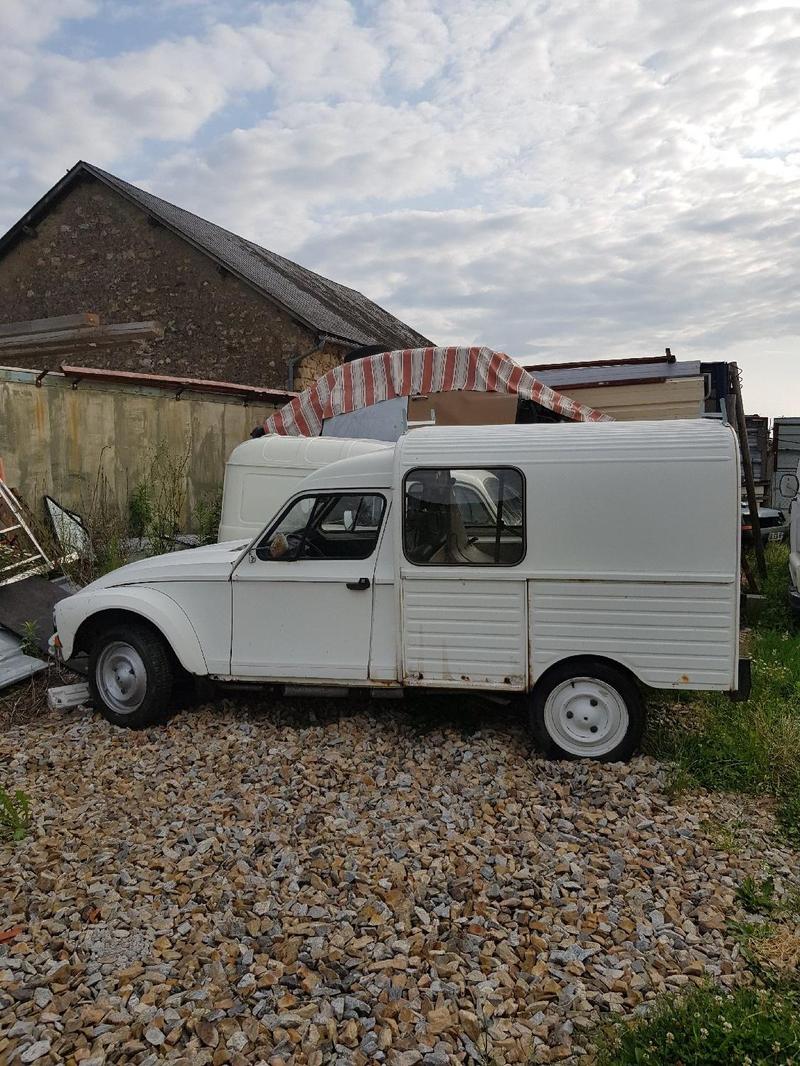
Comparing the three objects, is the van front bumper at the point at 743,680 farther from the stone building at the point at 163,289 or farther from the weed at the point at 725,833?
the stone building at the point at 163,289

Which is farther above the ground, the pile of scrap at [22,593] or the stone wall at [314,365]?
the stone wall at [314,365]

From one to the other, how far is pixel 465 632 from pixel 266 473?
450 centimetres

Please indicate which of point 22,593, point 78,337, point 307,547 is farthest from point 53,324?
point 307,547

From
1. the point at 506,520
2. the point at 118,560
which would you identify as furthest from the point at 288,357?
the point at 506,520

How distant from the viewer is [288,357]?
16391 mm

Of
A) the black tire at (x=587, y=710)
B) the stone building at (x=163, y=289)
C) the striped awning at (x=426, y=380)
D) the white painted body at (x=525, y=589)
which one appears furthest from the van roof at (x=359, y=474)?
the stone building at (x=163, y=289)

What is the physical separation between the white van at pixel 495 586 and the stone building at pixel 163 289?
37.7 ft

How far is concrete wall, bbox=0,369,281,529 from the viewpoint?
9.01 m

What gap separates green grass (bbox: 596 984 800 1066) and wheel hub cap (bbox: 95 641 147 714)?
391 centimetres

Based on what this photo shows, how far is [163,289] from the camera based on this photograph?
17391 mm

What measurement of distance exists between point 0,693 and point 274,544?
289 centimetres

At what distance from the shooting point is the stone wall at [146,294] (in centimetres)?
1662

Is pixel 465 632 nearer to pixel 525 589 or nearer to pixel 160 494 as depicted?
pixel 525 589

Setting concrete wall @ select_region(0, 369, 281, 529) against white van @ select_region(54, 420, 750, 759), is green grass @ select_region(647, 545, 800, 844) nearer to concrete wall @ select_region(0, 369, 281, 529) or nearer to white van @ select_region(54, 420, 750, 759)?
white van @ select_region(54, 420, 750, 759)
